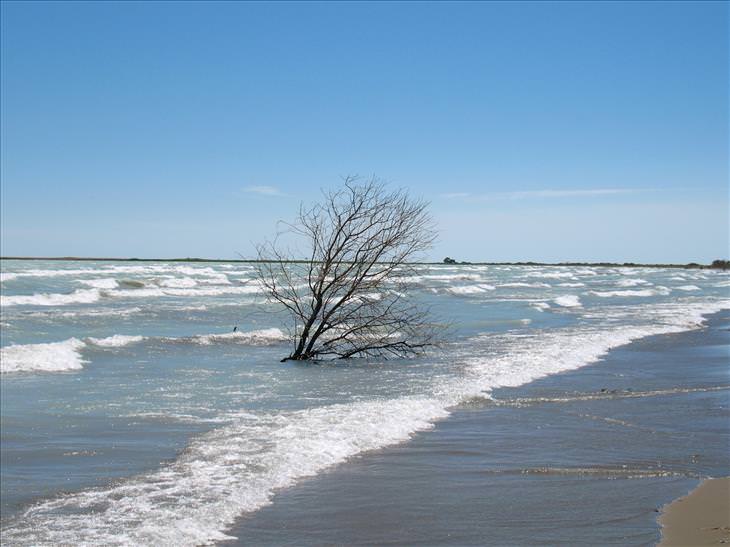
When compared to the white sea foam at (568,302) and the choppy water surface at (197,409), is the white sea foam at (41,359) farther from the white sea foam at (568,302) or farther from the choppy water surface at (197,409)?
the white sea foam at (568,302)

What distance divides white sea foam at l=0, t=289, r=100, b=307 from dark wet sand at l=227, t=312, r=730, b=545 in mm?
32047

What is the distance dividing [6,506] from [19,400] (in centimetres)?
585

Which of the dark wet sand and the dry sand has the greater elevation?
the dry sand

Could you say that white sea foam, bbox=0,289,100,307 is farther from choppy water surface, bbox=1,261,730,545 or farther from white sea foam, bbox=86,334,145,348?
white sea foam, bbox=86,334,145,348

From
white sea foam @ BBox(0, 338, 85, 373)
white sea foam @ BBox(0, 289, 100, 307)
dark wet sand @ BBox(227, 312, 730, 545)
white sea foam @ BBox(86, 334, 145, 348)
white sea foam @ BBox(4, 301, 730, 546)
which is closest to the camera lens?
dark wet sand @ BBox(227, 312, 730, 545)

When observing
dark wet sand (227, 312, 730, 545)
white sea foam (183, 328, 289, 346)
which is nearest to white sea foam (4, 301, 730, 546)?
dark wet sand (227, 312, 730, 545)

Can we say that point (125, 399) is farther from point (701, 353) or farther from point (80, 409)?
point (701, 353)

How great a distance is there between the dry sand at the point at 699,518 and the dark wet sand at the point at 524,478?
0.12 meters

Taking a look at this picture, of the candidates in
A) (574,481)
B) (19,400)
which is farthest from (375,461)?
(19,400)

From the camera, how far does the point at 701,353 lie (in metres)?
17.4

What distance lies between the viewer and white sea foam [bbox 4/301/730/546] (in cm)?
574

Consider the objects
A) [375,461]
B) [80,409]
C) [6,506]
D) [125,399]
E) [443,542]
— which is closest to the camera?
[443,542]

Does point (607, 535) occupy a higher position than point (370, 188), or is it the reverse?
point (370, 188)

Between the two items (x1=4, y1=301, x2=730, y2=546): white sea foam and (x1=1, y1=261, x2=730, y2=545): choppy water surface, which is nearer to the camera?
(x1=4, y1=301, x2=730, y2=546): white sea foam
